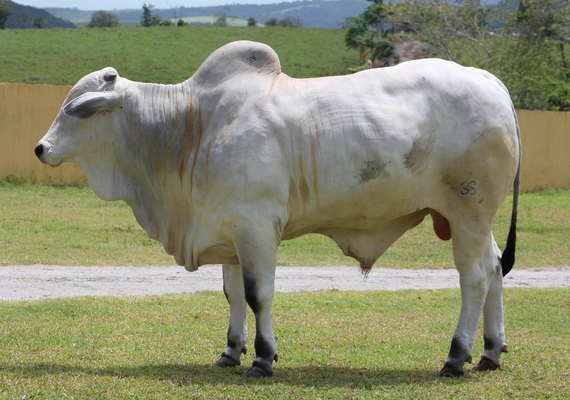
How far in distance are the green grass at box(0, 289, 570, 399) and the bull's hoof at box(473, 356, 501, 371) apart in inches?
4.8

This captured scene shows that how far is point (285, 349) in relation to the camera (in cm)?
763

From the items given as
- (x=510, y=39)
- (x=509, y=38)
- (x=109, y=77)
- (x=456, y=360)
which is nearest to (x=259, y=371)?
(x=456, y=360)

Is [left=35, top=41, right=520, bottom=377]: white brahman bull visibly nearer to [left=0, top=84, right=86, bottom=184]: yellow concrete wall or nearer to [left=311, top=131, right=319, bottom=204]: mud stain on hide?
[left=311, top=131, right=319, bottom=204]: mud stain on hide

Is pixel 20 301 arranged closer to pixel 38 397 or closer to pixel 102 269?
pixel 102 269

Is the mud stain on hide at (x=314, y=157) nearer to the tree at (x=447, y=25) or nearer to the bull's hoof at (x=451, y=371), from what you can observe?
the bull's hoof at (x=451, y=371)

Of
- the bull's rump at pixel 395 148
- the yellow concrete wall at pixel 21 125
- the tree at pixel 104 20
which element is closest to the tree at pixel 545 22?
the yellow concrete wall at pixel 21 125

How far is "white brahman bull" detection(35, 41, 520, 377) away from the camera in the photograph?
21.3 ft

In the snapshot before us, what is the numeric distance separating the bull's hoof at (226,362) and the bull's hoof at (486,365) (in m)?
1.57

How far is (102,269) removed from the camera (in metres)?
12.3

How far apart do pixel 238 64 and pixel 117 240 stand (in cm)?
785

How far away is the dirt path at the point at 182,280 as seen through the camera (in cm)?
1085

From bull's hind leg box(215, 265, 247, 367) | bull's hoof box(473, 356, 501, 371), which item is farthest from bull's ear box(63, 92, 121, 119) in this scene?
bull's hoof box(473, 356, 501, 371)

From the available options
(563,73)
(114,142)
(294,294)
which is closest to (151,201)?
(114,142)

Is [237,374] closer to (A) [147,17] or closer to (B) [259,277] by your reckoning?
(B) [259,277]
